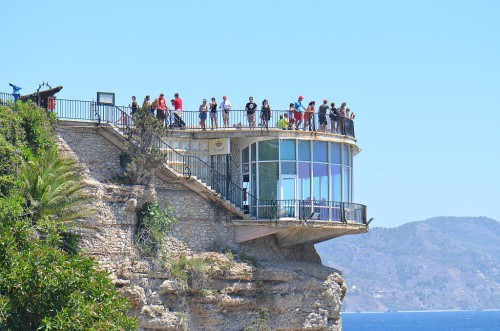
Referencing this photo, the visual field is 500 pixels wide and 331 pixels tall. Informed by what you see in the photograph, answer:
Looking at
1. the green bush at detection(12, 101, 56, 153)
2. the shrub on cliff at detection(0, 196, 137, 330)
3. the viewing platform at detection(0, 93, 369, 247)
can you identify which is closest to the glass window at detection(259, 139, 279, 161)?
the viewing platform at detection(0, 93, 369, 247)

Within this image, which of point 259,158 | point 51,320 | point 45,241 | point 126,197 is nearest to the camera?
point 51,320

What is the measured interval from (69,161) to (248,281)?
28.1 ft

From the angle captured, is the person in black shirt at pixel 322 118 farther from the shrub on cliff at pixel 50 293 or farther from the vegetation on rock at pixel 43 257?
the shrub on cliff at pixel 50 293

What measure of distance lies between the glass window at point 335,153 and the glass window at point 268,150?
2.57 m

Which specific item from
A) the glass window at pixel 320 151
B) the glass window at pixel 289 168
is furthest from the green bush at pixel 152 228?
the glass window at pixel 320 151

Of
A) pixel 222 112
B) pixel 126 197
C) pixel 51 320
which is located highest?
pixel 222 112

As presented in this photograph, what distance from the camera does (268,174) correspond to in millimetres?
51125

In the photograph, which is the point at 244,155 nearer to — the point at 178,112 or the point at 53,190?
the point at 178,112

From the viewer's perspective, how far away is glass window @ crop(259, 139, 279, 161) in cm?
5097

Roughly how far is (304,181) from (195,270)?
6.11 metres

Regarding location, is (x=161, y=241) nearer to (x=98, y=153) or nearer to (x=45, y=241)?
(x=98, y=153)

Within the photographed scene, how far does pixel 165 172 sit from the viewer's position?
4909 cm

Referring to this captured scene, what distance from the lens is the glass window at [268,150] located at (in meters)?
51.0

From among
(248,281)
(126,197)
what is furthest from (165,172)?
(248,281)
